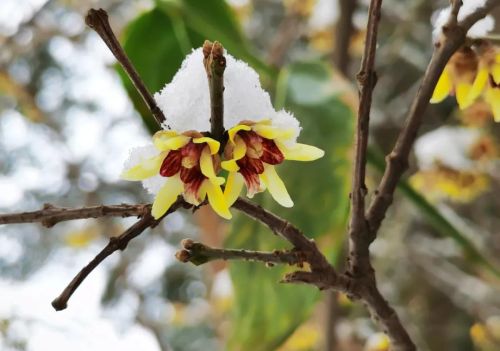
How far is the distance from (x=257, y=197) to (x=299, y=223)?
3cm

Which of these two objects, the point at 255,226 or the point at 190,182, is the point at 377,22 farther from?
the point at 255,226

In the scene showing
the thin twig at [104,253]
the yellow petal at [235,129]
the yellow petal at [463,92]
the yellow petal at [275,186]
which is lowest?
the thin twig at [104,253]

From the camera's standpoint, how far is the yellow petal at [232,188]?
0.16 meters

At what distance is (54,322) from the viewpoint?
1.99ft

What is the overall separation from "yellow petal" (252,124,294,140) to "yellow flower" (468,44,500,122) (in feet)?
0.28

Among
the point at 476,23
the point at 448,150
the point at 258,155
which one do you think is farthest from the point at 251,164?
the point at 448,150

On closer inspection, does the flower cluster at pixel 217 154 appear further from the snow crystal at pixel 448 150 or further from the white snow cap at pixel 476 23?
the snow crystal at pixel 448 150

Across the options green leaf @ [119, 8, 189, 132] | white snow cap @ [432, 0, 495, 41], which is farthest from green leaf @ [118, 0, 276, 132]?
white snow cap @ [432, 0, 495, 41]

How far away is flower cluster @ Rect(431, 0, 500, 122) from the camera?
0.21 meters

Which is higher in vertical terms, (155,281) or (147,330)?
(155,281)

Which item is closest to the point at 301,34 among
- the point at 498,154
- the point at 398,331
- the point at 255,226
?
the point at 498,154

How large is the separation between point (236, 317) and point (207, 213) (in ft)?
1.09

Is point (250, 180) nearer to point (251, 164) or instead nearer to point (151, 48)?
point (251, 164)

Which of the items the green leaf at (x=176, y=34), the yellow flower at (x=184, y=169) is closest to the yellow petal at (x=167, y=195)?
the yellow flower at (x=184, y=169)
